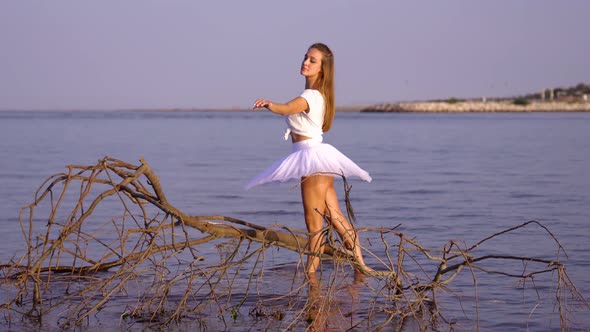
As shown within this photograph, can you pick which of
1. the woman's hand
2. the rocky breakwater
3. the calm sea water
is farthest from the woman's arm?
the rocky breakwater

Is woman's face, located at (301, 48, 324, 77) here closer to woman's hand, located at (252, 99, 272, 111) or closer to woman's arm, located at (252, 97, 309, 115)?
woman's arm, located at (252, 97, 309, 115)

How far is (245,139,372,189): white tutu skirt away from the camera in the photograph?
7.32m

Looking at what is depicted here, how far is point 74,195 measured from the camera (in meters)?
14.2

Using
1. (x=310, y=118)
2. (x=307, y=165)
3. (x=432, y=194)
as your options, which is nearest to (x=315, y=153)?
(x=307, y=165)

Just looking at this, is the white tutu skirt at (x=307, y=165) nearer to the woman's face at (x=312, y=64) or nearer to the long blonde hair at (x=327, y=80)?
the long blonde hair at (x=327, y=80)

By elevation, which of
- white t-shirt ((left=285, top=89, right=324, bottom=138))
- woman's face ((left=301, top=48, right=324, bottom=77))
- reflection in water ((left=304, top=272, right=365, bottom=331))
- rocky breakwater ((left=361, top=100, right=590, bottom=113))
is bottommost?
rocky breakwater ((left=361, top=100, right=590, bottom=113))

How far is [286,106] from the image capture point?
6918 mm

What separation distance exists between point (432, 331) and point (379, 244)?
12.3 feet

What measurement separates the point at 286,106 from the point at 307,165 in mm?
643

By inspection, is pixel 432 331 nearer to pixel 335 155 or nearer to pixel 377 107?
pixel 335 155

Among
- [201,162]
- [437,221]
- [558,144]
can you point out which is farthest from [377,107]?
[437,221]

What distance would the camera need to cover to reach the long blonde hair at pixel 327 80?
753cm

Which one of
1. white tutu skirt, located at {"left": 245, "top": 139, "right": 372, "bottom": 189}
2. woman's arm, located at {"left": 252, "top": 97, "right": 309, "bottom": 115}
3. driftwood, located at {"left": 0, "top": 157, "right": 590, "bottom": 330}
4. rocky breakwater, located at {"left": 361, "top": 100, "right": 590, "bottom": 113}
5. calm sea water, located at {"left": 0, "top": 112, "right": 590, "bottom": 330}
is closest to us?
driftwood, located at {"left": 0, "top": 157, "right": 590, "bottom": 330}

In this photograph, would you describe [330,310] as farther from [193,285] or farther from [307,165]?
[307,165]
